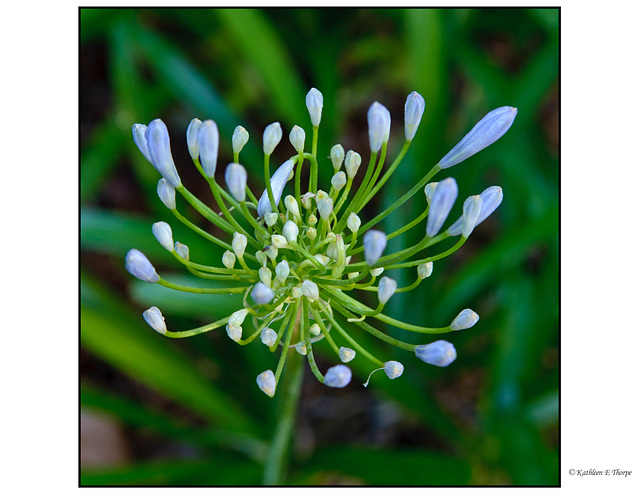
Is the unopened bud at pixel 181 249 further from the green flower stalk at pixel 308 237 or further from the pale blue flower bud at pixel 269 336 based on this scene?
the pale blue flower bud at pixel 269 336

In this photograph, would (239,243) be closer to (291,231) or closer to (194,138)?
(291,231)

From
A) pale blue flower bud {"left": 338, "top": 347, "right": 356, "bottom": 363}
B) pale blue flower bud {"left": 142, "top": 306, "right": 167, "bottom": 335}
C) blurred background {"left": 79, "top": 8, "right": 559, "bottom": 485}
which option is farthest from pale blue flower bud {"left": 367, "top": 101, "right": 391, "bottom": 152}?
blurred background {"left": 79, "top": 8, "right": 559, "bottom": 485}

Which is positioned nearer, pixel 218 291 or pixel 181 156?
pixel 218 291

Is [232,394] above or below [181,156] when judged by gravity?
below

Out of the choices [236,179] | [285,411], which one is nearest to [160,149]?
[236,179]

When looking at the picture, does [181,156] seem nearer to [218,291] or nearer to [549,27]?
[549,27]

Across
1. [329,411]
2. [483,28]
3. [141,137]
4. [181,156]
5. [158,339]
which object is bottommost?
[329,411]


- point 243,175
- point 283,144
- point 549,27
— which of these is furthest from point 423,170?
point 243,175
